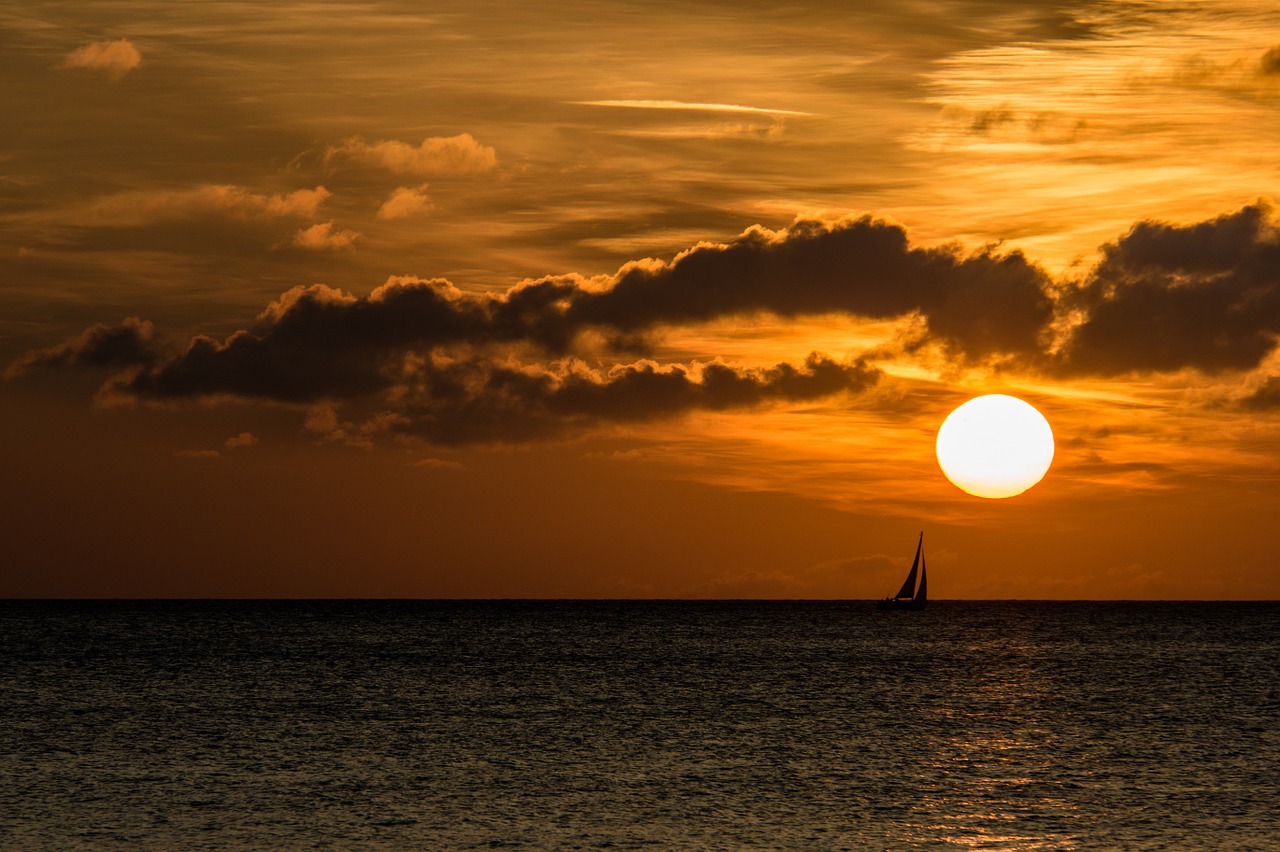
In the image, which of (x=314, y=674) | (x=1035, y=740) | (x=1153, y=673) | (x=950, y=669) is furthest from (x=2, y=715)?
(x=1153, y=673)

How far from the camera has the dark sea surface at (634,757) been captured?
1474 inches

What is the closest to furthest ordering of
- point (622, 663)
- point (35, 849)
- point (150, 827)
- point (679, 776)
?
point (35, 849) → point (150, 827) → point (679, 776) → point (622, 663)

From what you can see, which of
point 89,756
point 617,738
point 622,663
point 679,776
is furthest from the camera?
point 622,663

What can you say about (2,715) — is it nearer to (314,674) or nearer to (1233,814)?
(314,674)

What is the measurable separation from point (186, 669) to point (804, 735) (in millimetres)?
65184

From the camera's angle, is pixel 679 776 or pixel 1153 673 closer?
pixel 679 776

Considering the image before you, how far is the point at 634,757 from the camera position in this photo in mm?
52469

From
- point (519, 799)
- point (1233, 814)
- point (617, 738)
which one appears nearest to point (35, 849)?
point (519, 799)

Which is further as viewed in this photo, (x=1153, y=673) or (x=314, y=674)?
(x=1153, y=673)

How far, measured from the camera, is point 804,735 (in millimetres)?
60250

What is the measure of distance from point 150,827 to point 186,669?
245ft

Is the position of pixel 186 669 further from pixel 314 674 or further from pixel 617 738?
pixel 617 738

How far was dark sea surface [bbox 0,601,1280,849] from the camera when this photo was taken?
37.4 metres

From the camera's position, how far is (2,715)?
70188 millimetres
